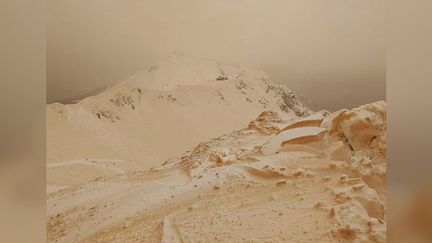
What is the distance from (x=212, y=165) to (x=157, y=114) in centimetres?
31

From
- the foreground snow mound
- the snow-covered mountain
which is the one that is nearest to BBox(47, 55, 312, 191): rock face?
the snow-covered mountain

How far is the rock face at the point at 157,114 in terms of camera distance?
1.91 meters

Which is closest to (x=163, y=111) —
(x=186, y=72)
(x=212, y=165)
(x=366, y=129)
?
(x=186, y=72)

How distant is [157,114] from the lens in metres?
1.95

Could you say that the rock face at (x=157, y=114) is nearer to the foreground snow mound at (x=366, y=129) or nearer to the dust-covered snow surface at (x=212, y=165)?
the dust-covered snow surface at (x=212, y=165)

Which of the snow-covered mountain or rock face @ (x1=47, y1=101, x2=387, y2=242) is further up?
the snow-covered mountain

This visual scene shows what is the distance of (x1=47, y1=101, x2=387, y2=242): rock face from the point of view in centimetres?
179

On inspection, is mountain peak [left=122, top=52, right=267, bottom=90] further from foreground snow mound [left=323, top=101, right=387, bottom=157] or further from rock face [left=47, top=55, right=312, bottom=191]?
foreground snow mound [left=323, top=101, right=387, bottom=157]

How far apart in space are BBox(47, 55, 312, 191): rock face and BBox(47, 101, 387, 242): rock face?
4cm

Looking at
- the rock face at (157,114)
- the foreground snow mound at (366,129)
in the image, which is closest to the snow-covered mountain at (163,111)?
the rock face at (157,114)

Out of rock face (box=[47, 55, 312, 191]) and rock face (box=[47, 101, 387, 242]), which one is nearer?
rock face (box=[47, 101, 387, 242])

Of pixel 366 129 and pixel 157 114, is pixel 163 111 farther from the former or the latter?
pixel 366 129

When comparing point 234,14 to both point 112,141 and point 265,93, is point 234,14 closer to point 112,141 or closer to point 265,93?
point 265,93

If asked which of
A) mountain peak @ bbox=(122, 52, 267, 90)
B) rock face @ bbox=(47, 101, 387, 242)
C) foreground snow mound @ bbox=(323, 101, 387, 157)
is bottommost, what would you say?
rock face @ bbox=(47, 101, 387, 242)
